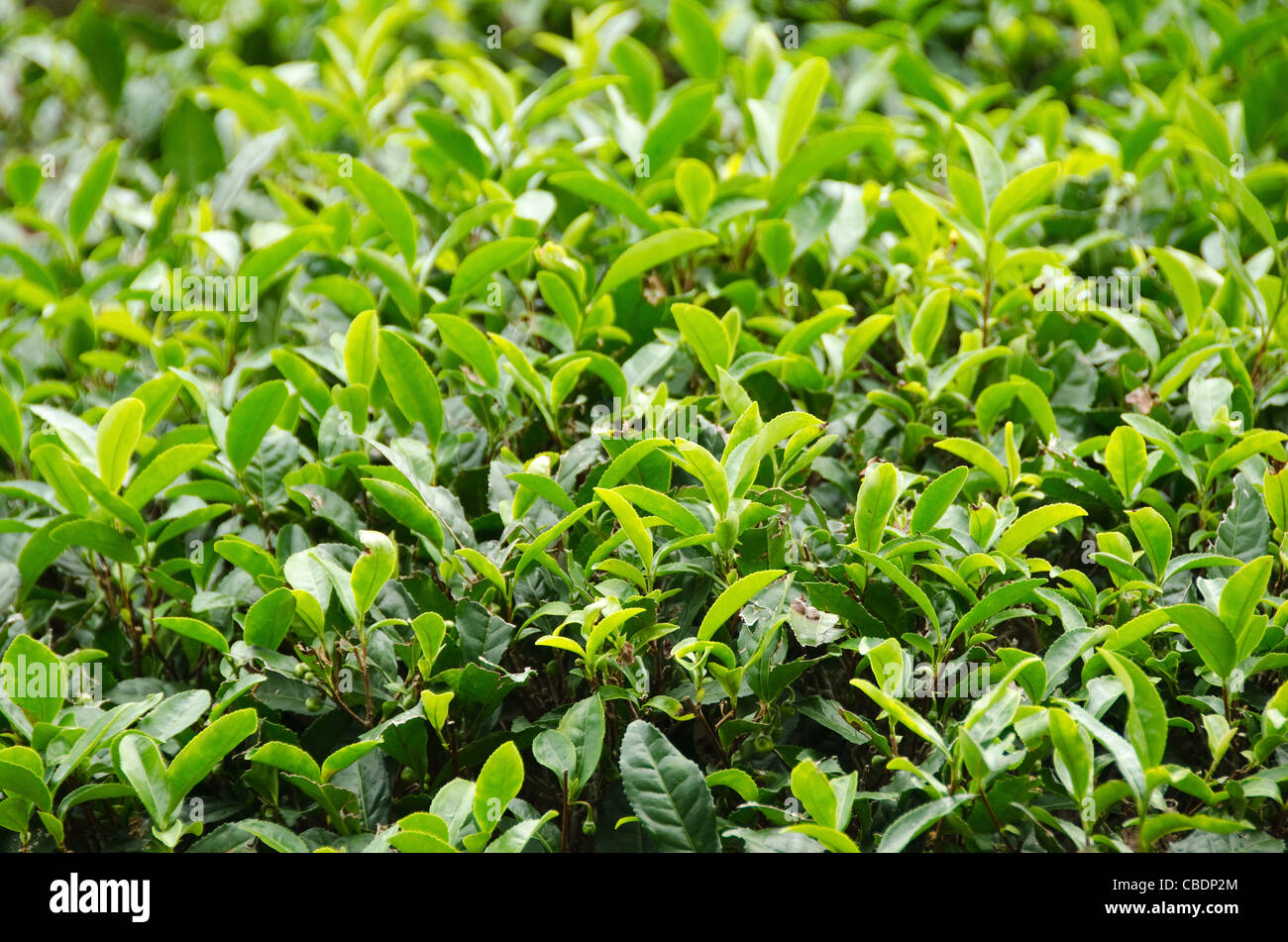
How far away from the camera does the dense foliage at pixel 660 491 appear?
4.58ft

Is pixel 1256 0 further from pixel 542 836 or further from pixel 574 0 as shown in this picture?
pixel 542 836

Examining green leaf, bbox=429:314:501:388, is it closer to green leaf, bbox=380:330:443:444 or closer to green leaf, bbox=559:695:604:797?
green leaf, bbox=380:330:443:444

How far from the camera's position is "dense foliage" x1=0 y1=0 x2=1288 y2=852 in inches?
55.0

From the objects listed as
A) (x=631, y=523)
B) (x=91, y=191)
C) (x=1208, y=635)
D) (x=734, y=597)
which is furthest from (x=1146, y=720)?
(x=91, y=191)

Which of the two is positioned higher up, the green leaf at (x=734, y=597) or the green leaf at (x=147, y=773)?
the green leaf at (x=734, y=597)

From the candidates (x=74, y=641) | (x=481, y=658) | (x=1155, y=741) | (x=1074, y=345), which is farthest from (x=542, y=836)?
(x=1074, y=345)

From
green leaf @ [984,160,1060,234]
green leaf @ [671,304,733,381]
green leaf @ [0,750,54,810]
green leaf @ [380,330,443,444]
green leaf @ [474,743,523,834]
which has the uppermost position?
green leaf @ [984,160,1060,234]

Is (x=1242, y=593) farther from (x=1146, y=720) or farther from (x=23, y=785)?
(x=23, y=785)

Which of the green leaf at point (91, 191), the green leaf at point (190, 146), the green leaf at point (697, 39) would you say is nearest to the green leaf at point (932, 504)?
the green leaf at point (697, 39)

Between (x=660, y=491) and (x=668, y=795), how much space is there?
0.45m

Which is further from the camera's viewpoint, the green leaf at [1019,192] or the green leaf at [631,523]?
the green leaf at [1019,192]

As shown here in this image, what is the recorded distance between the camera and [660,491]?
1620mm

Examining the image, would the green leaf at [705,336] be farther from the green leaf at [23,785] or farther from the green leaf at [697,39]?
the green leaf at [697,39]

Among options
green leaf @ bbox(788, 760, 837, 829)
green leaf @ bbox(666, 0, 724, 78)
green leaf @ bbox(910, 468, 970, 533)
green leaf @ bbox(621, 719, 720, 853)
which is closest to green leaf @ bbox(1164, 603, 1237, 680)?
green leaf @ bbox(910, 468, 970, 533)
